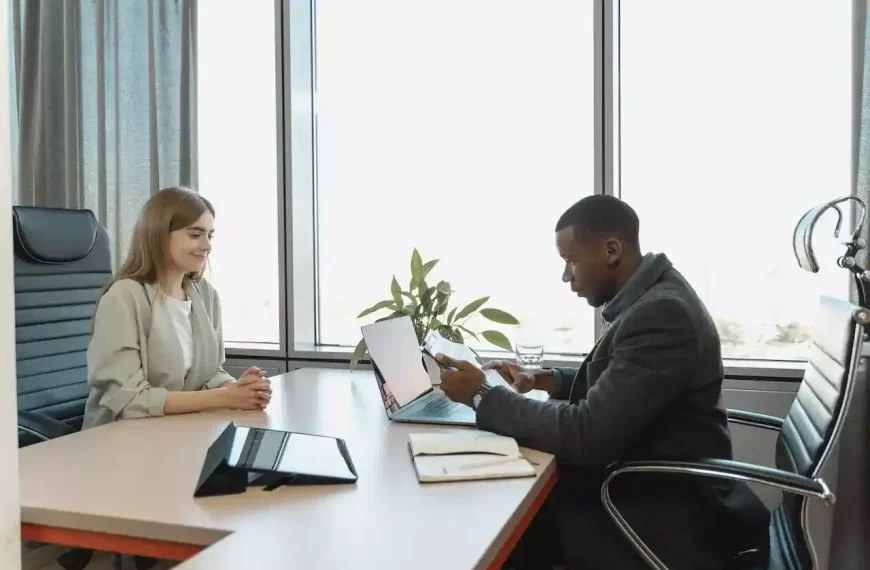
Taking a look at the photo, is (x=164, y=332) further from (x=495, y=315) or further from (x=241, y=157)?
(x=241, y=157)

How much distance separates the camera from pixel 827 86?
7.85ft

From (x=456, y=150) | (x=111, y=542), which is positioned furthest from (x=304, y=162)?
(x=111, y=542)

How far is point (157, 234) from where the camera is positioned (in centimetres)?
200

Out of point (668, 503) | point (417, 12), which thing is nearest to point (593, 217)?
point (668, 503)

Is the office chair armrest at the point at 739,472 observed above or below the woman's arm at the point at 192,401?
below

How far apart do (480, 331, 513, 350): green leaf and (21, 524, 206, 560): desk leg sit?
52.8 inches

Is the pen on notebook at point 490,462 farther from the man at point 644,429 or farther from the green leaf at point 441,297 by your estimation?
the green leaf at point 441,297

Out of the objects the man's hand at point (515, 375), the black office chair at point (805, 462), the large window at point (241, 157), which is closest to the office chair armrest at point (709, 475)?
the black office chair at point (805, 462)

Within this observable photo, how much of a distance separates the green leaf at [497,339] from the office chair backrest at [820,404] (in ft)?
2.84

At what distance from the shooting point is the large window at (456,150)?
2.73m

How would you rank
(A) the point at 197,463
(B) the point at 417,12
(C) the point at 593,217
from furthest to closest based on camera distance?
(B) the point at 417,12 < (C) the point at 593,217 < (A) the point at 197,463

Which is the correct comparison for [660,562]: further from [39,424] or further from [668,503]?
[39,424]

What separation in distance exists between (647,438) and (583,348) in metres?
1.27

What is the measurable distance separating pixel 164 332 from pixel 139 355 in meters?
0.09
